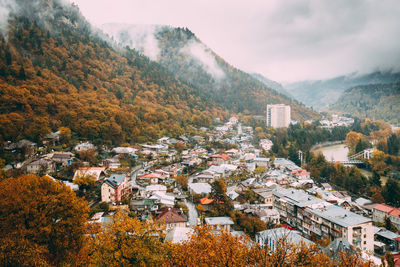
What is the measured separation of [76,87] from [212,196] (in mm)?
25925

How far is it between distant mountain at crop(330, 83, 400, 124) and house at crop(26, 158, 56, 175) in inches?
4006

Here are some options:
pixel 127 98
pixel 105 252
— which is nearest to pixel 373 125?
pixel 127 98

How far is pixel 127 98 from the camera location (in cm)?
4066

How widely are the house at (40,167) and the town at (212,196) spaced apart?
64mm

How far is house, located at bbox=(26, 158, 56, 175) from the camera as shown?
18344 mm

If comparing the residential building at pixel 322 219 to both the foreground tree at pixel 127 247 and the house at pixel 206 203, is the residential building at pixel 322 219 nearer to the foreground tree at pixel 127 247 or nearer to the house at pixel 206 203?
the house at pixel 206 203

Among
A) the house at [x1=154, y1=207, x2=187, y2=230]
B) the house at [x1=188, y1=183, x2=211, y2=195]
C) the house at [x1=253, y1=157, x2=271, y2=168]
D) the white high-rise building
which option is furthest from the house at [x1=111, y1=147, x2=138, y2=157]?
the white high-rise building

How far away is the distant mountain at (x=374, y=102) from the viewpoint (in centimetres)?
9584

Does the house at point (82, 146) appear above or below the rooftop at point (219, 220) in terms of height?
above

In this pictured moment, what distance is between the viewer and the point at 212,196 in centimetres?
1878

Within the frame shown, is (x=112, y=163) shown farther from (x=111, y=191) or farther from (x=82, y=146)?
(x=111, y=191)

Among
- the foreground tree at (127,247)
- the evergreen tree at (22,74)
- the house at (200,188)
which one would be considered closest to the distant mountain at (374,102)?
the house at (200,188)

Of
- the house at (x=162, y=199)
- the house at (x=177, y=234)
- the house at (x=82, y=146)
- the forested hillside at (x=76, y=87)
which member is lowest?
the house at (x=177, y=234)

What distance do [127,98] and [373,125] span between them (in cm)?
5751
